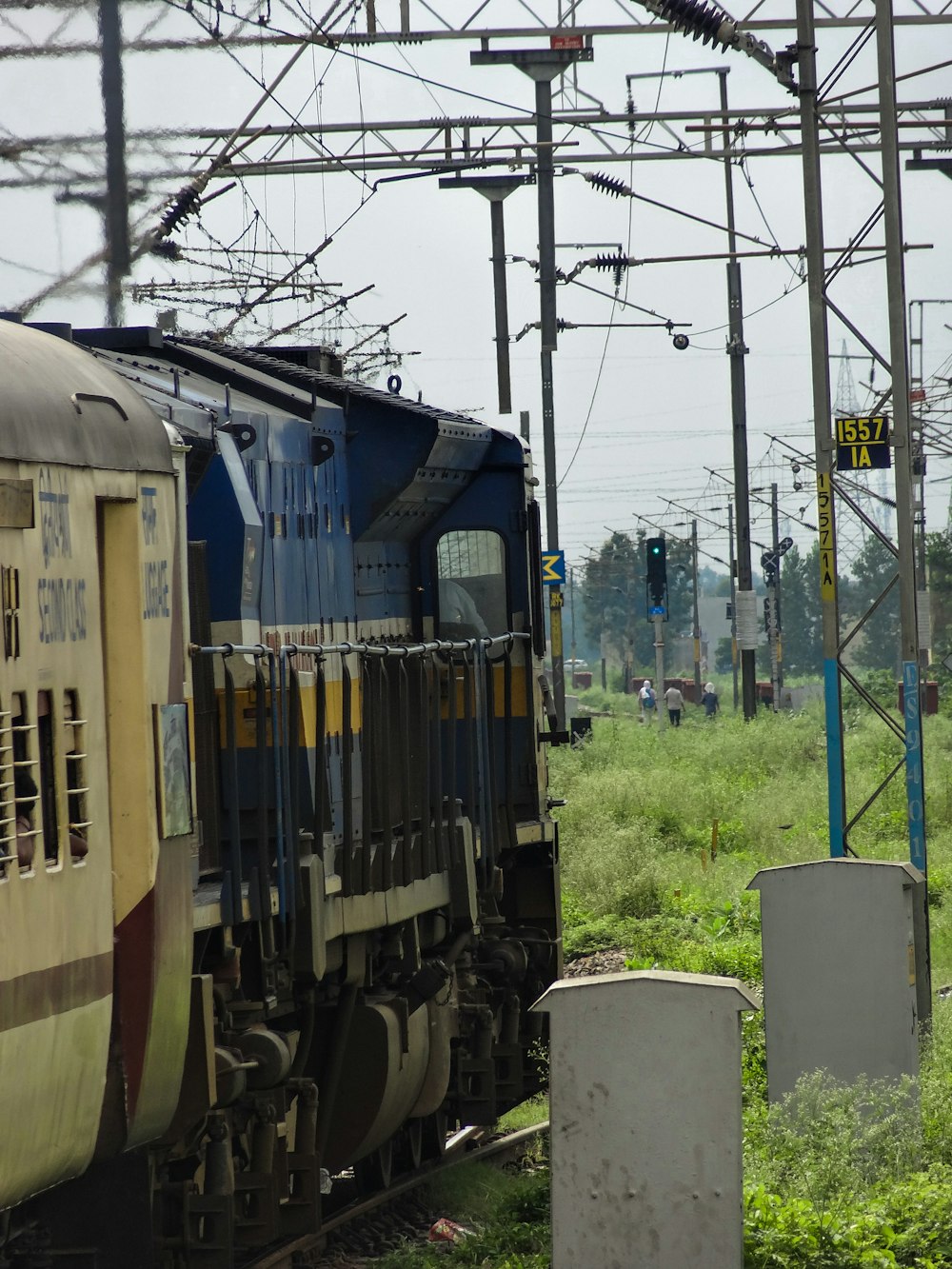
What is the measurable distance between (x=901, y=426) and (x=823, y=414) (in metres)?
0.86

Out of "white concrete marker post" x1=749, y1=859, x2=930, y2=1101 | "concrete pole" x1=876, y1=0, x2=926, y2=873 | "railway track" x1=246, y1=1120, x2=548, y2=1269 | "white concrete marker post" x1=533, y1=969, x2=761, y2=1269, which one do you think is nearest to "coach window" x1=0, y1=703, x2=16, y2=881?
"white concrete marker post" x1=533, y1=969, x2=761, y2=1269

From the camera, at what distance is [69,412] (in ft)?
17.4

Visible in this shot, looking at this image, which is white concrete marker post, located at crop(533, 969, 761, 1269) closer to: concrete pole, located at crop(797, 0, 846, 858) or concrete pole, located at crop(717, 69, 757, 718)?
concrete pole, located at crop(797, 0, 846, 858)

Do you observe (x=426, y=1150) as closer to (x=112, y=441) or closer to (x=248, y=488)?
(x=248, y=488)

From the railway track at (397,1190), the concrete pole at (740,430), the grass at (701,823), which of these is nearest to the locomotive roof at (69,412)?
the railway track at (397,1190)

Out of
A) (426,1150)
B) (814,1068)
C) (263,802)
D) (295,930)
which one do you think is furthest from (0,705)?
(426,1150)

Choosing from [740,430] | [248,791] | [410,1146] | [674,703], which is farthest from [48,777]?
[674,703]

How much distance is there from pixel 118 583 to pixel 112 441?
0.44 m

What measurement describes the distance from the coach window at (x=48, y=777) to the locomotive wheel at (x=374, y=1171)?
4837 millimetres

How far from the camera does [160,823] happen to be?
5.66 m

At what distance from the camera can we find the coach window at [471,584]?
10.5m

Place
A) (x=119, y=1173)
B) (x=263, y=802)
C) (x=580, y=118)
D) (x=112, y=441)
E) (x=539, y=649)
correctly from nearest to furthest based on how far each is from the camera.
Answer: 1. (x=112, y=441)
2. (x=119, y=1173)
3. (x=263, y=802)
4. (x=539, y=649)
5. (x=580, y=118)

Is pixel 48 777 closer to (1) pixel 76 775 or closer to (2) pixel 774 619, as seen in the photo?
(1) pixel 76 775

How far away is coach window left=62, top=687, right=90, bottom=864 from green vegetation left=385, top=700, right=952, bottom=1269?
111 inches
